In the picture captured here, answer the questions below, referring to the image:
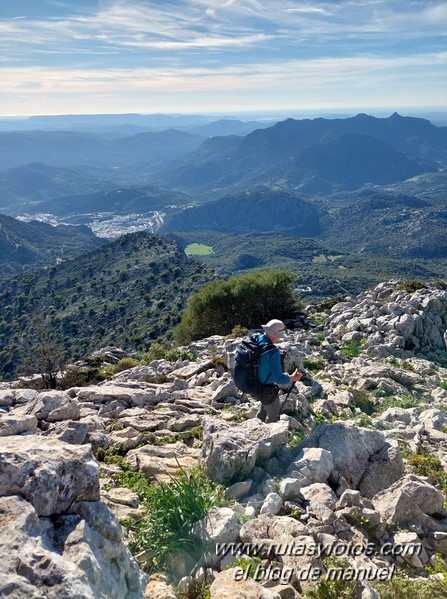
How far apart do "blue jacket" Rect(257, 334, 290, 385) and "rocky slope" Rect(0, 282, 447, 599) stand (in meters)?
0.85

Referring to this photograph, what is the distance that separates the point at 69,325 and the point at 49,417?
52334 millimetres

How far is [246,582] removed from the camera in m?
4.46

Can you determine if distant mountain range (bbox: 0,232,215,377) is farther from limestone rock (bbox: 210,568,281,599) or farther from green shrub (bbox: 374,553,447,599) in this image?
green shrub (bbox: 374,553,447,599)

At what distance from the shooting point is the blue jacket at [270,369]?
29.3ft

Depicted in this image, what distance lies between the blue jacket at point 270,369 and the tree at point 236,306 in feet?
58.0

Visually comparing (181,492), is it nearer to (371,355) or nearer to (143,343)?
(371,355)

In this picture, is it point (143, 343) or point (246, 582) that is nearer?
point (246, 582)

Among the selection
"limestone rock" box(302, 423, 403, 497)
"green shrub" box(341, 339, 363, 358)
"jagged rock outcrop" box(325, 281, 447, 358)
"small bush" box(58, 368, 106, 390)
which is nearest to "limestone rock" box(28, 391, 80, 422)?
"limestone rock" box(302, 423, 403, 497)

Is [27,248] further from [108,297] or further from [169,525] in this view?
[169,525]

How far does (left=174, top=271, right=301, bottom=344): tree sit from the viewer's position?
1078 inches

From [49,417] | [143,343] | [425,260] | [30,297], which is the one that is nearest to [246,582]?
[49,417]

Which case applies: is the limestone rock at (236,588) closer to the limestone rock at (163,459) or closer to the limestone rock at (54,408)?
the limestone rock at (163,459)

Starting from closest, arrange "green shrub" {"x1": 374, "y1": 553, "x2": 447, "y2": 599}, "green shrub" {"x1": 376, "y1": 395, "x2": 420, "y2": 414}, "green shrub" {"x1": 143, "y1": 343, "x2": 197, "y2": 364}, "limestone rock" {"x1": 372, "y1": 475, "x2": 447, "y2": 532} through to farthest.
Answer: "green shrub" {"x1": 374, "y1": 553, "x2": 447, "y2": 599}
"limestone rock" {"x1": 372, "y1": 475, "x2": 447, "y2": 532}
"green shrub" {"x1": 376, "y1": 395, "x2": 420, "y2": 414}
"green shrub" {"x1": 143, "y1": 343, "x2": 197, "y2": 364}

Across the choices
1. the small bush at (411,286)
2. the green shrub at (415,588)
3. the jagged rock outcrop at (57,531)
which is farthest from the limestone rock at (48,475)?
the small bush at (411,286)
